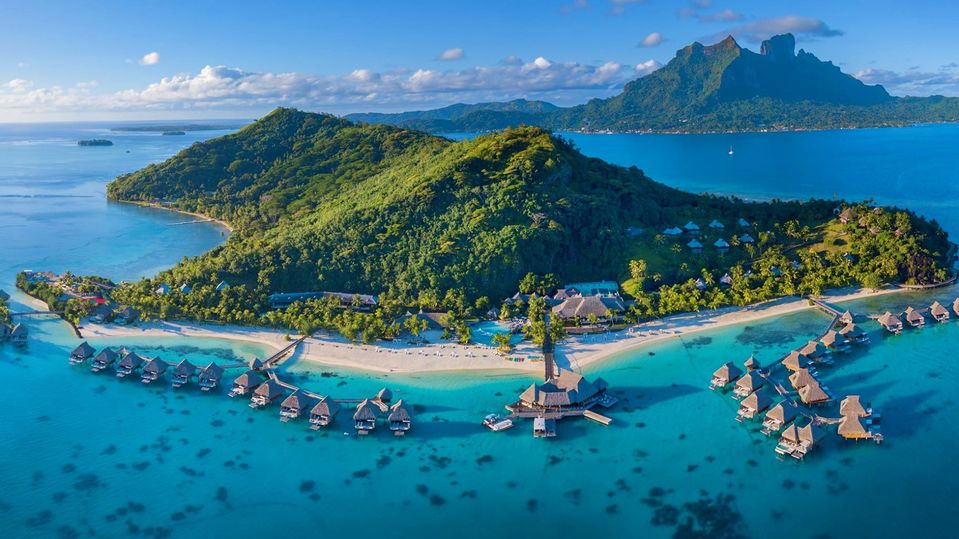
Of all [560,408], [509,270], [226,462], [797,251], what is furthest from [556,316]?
[797,251]

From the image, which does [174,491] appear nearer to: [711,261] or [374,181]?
[711,261]

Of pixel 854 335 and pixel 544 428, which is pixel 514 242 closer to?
pixel 544 428

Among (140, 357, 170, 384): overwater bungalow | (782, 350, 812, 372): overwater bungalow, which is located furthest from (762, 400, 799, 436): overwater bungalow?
(140, 357, 170, 384): overwater bungalow

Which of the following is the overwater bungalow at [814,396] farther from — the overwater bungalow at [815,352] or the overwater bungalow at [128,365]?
the overwater bungalow at [128,365]

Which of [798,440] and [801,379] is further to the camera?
[801,379]

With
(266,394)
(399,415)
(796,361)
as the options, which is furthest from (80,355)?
(796,361)

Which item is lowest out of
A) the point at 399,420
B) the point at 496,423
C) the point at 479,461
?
the point at 479,461
